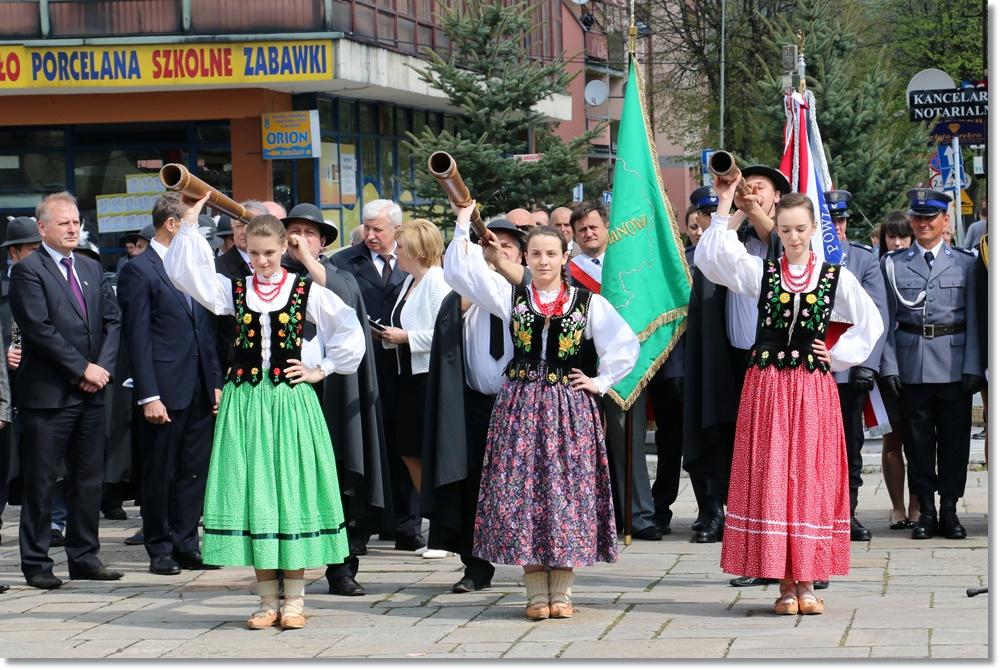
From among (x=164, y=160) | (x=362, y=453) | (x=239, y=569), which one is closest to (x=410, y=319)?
(x=362, y=453)

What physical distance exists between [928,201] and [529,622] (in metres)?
4.02

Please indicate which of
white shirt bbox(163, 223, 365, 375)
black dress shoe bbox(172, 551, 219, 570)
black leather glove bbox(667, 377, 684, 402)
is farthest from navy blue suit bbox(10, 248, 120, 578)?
black leather glove bbox(667, 377, 684, 402)

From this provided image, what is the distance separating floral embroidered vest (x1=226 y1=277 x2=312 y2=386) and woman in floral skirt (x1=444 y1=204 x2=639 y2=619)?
74 cm

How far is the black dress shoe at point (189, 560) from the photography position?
8.87 m

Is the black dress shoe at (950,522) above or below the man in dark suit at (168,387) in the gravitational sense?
below

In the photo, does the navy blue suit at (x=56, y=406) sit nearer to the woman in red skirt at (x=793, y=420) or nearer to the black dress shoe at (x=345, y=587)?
the black dress shoe at (x=345, y=587)

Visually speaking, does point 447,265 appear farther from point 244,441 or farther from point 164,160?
point 164,160

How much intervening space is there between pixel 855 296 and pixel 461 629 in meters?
2.24

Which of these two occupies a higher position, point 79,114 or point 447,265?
point 79,114

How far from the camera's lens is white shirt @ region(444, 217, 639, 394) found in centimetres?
718

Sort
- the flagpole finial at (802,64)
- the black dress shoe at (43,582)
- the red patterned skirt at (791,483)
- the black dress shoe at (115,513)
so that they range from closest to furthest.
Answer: the red patterned skirt at (791,483)
the black dress shoe at (43,582)
the flagpole finial at (802,64)
the black dress shoe at (115,513)

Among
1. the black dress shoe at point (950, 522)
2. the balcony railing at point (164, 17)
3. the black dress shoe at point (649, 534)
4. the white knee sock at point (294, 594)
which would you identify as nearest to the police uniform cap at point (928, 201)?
the black dress shoe at point (950, 522)

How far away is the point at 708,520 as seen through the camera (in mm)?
9500

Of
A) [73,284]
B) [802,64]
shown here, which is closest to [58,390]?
[73,284]
